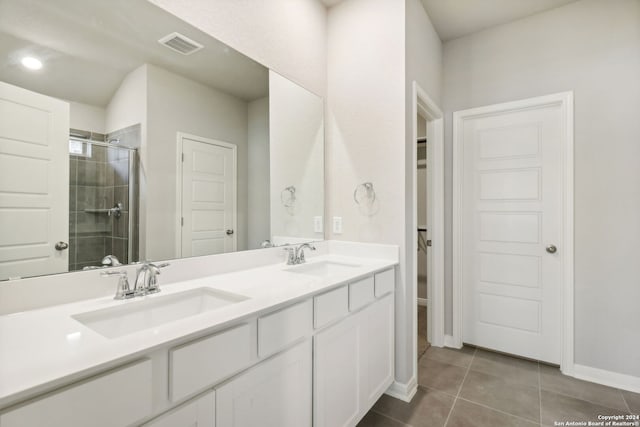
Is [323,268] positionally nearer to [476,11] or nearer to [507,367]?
[507,367]

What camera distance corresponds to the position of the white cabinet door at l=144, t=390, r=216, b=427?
783mm

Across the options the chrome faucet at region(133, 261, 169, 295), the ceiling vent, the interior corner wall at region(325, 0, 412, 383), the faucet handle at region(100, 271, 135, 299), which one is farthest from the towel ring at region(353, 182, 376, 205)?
the faucet handle at region(100, 271, 135, 299)

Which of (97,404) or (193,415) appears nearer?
(97,404)

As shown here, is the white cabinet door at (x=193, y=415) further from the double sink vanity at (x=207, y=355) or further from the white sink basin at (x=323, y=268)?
the white sink basin at (x=323, y=268)

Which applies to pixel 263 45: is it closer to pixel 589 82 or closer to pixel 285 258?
pixel 285 258

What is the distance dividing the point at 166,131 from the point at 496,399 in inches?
98.6

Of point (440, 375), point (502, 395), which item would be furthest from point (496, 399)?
point (440, 375)

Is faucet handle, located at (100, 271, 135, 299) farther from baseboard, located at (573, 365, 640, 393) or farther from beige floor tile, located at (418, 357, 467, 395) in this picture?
baseboard, located at (573, 365, 640, 393)

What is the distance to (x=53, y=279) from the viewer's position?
3.42 ft

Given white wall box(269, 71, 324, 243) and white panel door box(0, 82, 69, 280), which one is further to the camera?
white wall box(269, 71, 324, 243)

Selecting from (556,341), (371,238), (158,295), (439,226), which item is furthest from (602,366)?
(158,295)

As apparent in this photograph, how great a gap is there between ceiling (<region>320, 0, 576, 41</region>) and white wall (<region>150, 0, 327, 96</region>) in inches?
13.3

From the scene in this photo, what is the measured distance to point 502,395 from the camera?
203 cm

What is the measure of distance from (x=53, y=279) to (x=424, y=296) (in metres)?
3.86
